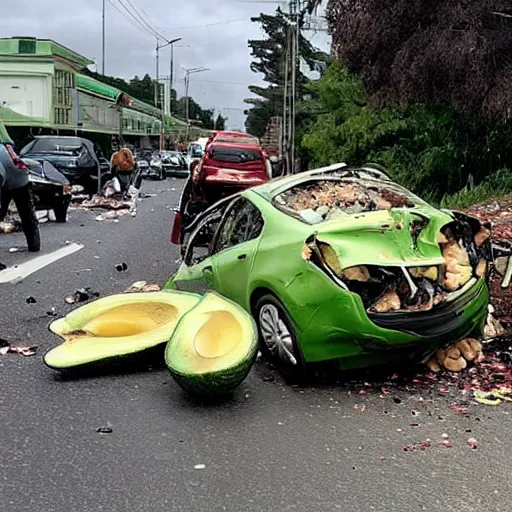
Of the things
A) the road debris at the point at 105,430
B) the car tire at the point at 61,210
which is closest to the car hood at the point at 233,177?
the car tire at the point at 61,210

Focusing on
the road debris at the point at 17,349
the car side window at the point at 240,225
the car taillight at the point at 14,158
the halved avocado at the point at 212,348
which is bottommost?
the road debris at the point at 17,349

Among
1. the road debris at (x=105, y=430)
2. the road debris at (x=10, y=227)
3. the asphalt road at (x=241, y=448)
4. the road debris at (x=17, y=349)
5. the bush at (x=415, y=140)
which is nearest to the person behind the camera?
the asphalt road at (x=241, y=448)

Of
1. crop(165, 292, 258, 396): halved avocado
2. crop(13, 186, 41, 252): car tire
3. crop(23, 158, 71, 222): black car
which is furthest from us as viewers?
crop(23, 158, 71, 222): black car

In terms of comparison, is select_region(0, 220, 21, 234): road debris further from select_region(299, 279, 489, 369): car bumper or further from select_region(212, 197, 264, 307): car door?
select_region(299, 279, 489, 369): car bumper

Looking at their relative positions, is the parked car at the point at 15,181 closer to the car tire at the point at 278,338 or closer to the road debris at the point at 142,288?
the road debris at the point at 142,288

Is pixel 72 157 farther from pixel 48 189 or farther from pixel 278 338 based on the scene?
pixel 278 338

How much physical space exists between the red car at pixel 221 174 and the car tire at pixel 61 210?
3.15 m

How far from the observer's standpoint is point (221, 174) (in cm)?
1714

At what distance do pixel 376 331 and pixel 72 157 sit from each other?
60.8 feet

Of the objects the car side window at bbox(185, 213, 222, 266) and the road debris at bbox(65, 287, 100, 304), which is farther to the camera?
the road debris at bbox(65, 287, 100, 304)

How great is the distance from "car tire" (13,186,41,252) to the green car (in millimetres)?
6321

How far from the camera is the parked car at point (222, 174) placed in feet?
42.1

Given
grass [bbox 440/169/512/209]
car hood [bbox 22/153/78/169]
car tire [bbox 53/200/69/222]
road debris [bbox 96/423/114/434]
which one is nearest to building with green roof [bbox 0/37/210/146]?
car hood [bbox 22/153/78/169]

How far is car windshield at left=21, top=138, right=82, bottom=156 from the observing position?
22.4 metres
